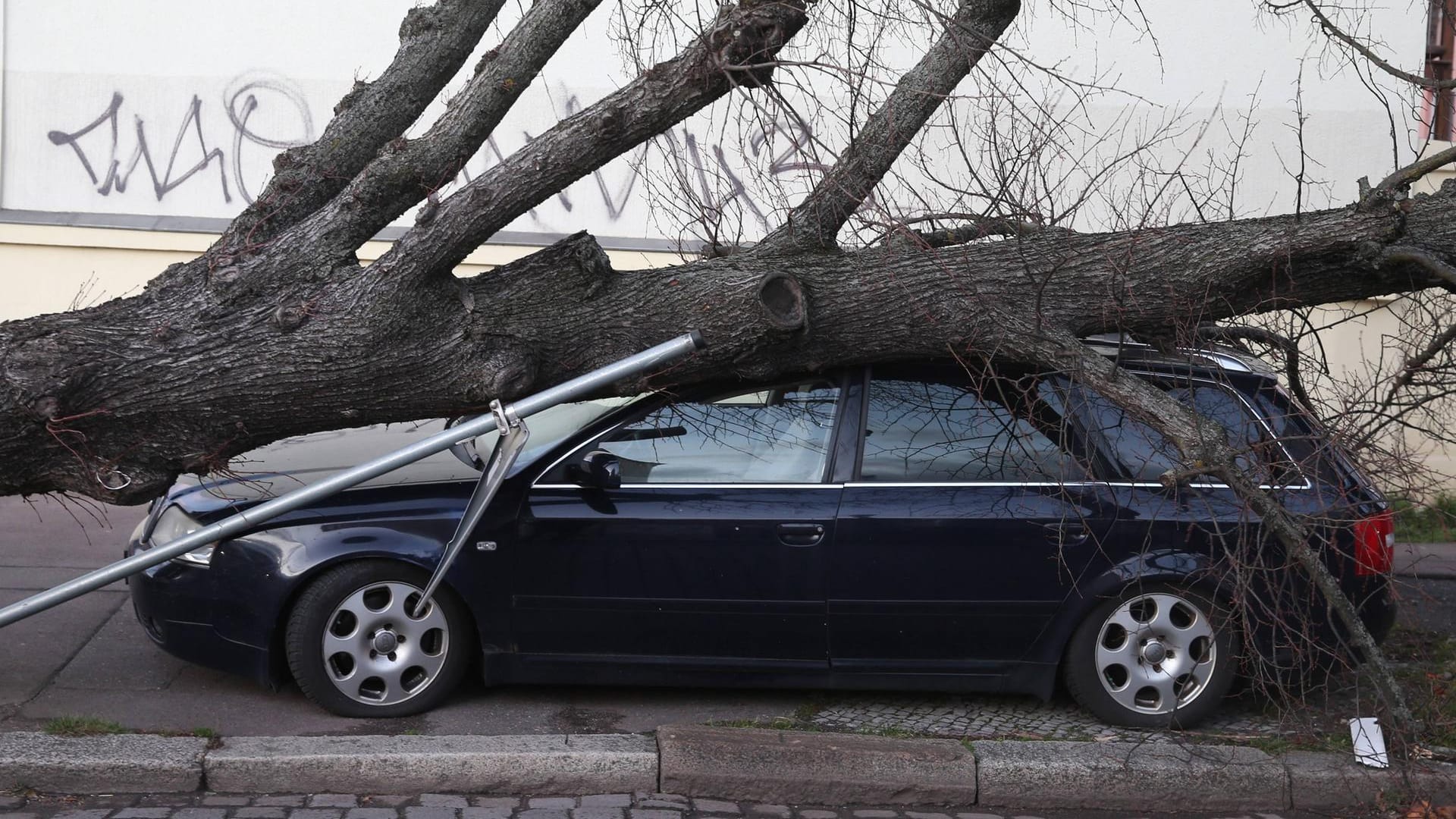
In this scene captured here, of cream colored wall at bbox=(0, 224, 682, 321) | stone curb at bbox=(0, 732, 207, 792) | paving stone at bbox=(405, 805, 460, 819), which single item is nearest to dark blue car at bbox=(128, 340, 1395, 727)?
stone curb at bbox=(0, 732, 207, 792)

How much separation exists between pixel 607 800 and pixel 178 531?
1.97 meters

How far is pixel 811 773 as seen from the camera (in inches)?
176

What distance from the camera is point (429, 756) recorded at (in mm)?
4418

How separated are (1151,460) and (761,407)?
145 centimetres

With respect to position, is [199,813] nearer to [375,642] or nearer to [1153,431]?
[375,642]

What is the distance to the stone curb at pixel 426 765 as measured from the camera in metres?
4.38

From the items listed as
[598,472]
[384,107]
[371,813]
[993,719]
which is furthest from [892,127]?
[371,813]

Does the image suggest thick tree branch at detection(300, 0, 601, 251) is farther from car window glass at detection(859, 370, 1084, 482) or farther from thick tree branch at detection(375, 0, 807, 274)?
car window glass at detection(859, 370, 1084, 482)

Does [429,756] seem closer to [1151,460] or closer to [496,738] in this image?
[496,738]

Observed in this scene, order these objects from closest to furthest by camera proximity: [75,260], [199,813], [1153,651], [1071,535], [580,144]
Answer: [199,813] → [580,144] → [1071,535] → [1153,651] → [75,260]

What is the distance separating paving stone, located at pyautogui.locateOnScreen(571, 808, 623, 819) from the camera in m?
4.28

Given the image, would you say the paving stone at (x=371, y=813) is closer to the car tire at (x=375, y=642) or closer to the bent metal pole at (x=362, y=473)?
the car tire at (x=375, y=642)

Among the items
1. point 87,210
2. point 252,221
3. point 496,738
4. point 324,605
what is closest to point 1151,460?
point 496,738

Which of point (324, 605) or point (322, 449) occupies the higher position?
point (322, 449)
